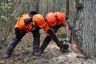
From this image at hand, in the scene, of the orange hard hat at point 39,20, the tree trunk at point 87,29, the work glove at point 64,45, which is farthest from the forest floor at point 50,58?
the orange hard hat at point 39,20

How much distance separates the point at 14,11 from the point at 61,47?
2364mm

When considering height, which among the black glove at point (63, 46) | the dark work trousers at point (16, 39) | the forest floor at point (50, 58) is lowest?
the forest floor at point (50, 58)

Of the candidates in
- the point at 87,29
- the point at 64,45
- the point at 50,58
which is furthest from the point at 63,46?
the point at 87,29

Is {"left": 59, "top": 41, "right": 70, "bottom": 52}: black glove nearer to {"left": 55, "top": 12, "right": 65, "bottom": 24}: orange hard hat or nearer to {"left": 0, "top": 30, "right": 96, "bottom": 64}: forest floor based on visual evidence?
{"left": 0, "top": 30, "right": 96, "bottom": 64}: forest floor

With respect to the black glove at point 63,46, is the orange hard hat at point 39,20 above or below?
above

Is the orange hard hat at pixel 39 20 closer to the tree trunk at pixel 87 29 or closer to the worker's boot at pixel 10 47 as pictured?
the worker's boot at pixel 10 47

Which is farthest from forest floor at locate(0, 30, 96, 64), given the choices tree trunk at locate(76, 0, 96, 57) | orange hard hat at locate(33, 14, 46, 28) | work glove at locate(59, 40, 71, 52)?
orange hard hat at locate(33, 14, 46, 28)

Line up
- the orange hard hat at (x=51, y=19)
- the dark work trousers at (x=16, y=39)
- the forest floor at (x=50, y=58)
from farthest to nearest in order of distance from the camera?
1. the dark work trousers at (x=16, y=39)
2. the orange hard hat at (x=51, y=19)
3. the forest floor at (x=50, y=58)

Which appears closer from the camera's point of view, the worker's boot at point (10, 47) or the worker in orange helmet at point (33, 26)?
the worker in orange helmet at point (33, 26)

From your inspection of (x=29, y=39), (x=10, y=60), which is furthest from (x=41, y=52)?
(x=29, y=39)

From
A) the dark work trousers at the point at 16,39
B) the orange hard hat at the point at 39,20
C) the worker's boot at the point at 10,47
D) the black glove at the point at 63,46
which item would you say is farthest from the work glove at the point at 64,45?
the worker's boot at the point at 10,47

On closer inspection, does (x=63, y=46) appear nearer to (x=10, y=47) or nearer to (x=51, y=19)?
(x=51, y=19)

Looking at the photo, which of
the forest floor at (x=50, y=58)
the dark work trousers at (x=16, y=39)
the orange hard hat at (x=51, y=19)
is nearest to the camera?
the forest floor at (x=50, y=58)

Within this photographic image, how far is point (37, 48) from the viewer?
8195mm
